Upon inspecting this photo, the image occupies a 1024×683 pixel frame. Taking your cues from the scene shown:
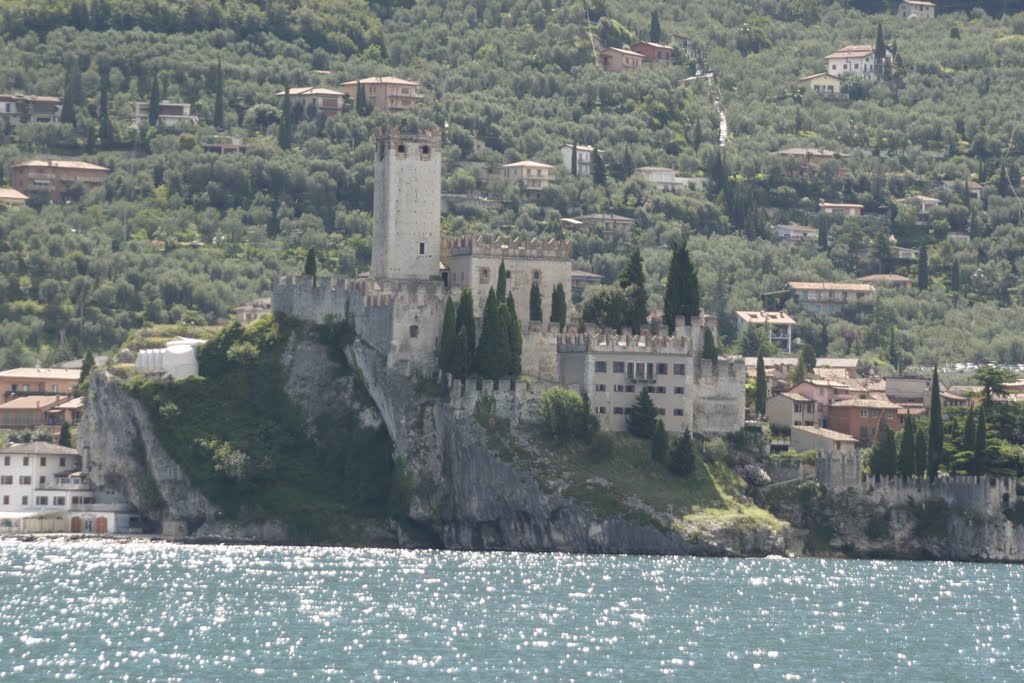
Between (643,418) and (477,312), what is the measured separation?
10416 millimetres

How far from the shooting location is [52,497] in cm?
13025

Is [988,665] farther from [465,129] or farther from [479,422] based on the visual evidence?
[465,129]

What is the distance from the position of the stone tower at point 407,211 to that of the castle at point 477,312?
0.05 meters

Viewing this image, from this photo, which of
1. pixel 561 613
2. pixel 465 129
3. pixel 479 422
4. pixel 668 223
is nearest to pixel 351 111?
pixel 465 129

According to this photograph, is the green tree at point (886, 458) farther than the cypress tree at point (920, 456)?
Yes

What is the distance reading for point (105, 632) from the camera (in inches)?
3529

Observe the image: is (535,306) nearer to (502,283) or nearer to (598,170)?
(502,283)

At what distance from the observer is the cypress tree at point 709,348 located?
126 m

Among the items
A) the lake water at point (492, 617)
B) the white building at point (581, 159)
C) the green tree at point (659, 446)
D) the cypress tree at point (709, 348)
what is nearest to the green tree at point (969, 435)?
the lake water at point (492, 617)

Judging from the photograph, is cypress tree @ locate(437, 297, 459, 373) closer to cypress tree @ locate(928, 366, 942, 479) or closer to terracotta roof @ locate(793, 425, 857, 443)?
terracotta roof @ locate(793, 425, 857, 443)

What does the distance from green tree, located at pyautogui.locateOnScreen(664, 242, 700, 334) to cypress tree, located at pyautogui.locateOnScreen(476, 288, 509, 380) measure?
9491 millimetres

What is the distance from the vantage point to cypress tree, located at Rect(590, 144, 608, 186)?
196m

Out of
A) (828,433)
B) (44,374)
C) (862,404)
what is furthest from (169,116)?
(828,433)

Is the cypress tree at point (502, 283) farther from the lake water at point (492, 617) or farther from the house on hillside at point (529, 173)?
the house on hillside at point (529, 173)
